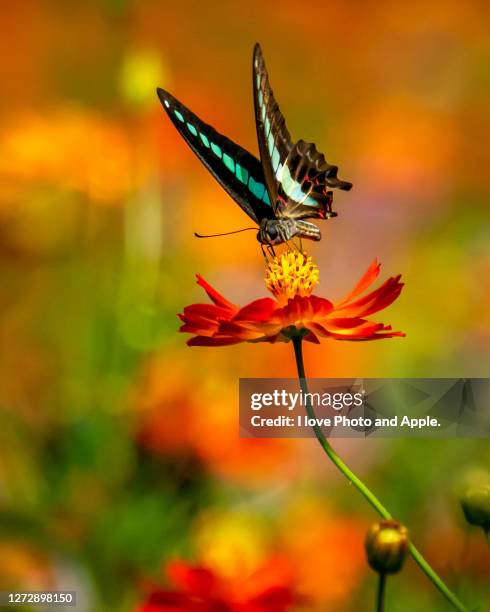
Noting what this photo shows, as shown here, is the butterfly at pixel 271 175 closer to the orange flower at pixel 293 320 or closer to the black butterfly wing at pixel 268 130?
the black butterfly wing at pixel 268 130

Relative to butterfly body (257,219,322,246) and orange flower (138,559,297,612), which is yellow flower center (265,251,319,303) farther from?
orange flower (138,559,297,612)

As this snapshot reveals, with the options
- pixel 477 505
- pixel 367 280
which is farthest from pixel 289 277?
pixel 477 505

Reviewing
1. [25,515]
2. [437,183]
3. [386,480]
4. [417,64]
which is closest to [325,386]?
[386,480]

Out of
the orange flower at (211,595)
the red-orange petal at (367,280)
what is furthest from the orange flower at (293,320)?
the orange flower at (211,595)

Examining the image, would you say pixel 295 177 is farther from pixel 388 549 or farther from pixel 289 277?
pixel 388 549

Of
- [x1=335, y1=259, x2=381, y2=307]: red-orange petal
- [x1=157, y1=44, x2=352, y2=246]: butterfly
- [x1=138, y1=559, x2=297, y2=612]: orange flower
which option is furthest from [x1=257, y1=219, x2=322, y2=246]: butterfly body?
[x1=138, y1=559, x2=297, y2=612]: orange flower

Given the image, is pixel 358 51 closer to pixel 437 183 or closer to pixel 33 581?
pixel 437 183
